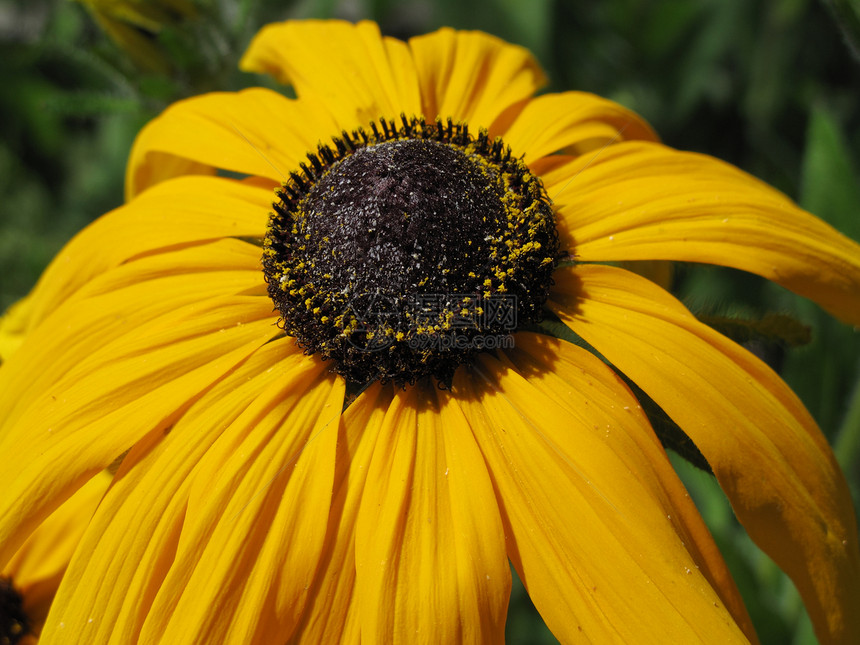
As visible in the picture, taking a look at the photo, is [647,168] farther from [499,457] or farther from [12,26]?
[12,26]

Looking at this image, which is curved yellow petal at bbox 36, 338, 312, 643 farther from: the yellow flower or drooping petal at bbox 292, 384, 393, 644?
the yellow flower

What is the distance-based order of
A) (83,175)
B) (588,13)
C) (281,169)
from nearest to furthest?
(281,169) < (588,13) < (83,175)

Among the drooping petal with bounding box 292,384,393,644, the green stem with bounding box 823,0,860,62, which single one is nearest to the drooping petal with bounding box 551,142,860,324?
the green stem with bounding box 823,0,860,62

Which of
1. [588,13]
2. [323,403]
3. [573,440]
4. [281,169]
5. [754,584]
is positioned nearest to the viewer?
[573,440]

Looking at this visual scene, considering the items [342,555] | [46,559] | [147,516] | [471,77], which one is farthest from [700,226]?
[46,559]

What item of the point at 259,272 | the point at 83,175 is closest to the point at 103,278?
the point at 259,272

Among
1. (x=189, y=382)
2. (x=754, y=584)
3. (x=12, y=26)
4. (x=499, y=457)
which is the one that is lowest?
(x=754, y=584)

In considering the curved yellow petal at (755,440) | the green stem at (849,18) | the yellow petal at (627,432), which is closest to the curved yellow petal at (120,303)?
the yellow petal at (627,432)
